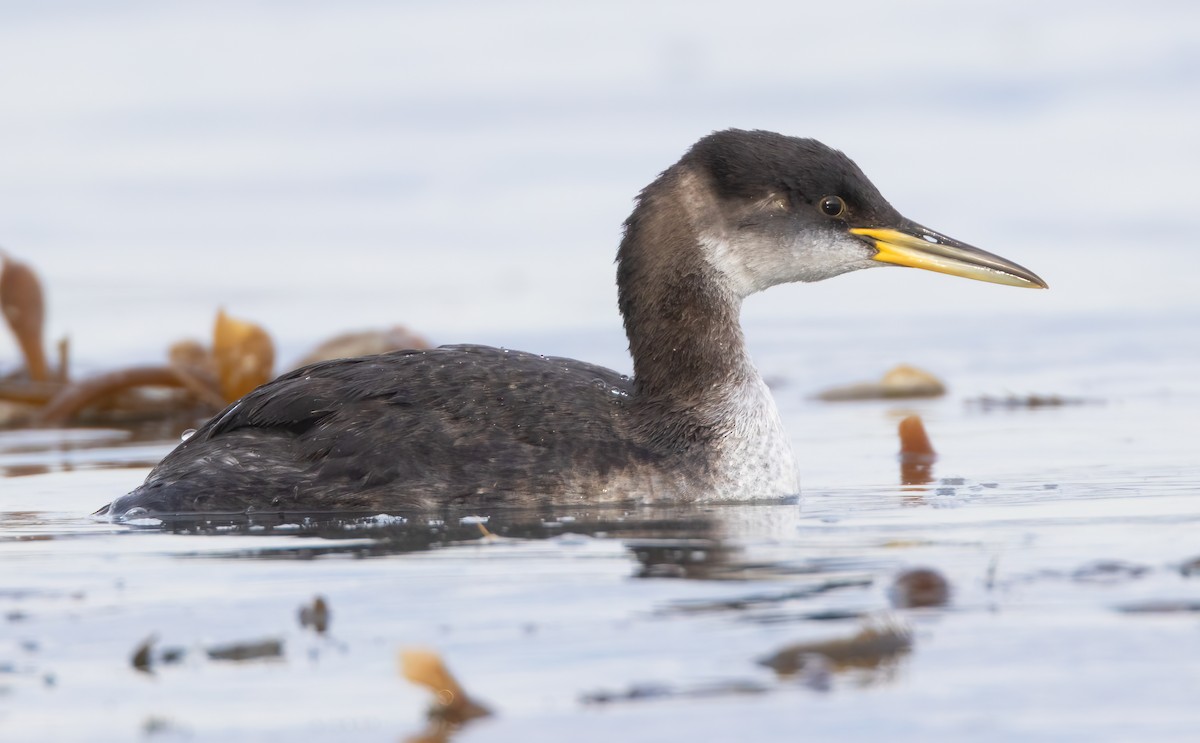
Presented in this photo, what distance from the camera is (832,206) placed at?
8938mm

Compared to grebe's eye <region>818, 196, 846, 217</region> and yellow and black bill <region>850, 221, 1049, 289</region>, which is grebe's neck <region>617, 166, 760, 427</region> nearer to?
grebe's eye <region>818, 196, 846, 217</region>

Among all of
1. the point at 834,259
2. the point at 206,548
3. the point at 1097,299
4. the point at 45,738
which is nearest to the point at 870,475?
the point at 834,259

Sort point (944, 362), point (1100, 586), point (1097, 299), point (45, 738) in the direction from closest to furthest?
point (45, 738), point (1100, 586), point (944, 362), point (1097, 299)

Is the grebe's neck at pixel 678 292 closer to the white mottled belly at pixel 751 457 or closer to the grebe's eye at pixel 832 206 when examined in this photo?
the white mottled belly at pixel 751 457

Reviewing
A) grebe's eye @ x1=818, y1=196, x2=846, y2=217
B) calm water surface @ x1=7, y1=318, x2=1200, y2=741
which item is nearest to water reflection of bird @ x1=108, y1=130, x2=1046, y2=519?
grebe's eye @ x1=818, y1=196, x2=846, y2=217

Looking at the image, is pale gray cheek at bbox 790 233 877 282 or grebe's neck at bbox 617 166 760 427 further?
pale gray cheek at bbox 790 233 877 282

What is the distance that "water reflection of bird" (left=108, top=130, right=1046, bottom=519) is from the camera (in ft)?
26.9

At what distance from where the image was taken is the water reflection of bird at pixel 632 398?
8.20 m

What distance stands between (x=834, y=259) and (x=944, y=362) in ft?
18.3

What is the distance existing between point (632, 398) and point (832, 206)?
1.21 metres

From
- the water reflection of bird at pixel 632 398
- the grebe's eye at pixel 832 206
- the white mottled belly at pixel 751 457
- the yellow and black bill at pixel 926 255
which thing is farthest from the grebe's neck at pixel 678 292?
the yellow and black bill at pixel 926 255

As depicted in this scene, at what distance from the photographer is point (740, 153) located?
8.78 m

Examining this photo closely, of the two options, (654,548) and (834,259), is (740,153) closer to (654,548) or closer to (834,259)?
(834,259)

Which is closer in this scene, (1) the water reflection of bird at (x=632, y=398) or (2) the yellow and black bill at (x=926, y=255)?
(1) the water reflection of bird at (x=632, y=398)
